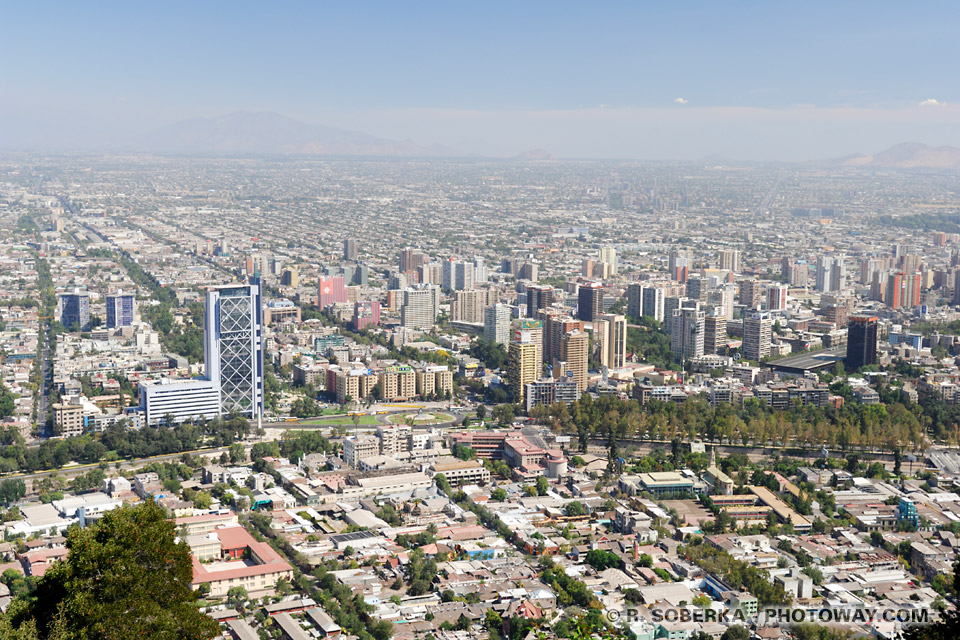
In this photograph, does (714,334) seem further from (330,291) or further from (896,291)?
(330,291)

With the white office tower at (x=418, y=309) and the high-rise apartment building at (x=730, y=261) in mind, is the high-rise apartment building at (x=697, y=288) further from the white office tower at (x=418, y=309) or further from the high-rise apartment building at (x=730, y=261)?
the white office tower at (x=418, y=309)

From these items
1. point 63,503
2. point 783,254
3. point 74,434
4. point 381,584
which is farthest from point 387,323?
point 783,254

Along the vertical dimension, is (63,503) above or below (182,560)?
below

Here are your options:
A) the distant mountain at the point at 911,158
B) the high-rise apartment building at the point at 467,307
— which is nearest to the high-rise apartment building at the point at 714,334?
the high-rise apartment building at the point at 467,307

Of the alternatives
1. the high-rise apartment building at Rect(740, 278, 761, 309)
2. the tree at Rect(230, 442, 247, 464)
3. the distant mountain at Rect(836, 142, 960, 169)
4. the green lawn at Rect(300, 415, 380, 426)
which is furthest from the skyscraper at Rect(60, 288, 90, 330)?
the distant mountain at Rect(836, 142, 960, 169)

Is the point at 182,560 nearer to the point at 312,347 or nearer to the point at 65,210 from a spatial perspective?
the point at 312,347

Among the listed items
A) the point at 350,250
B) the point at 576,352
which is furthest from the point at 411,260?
the point at 576,352
